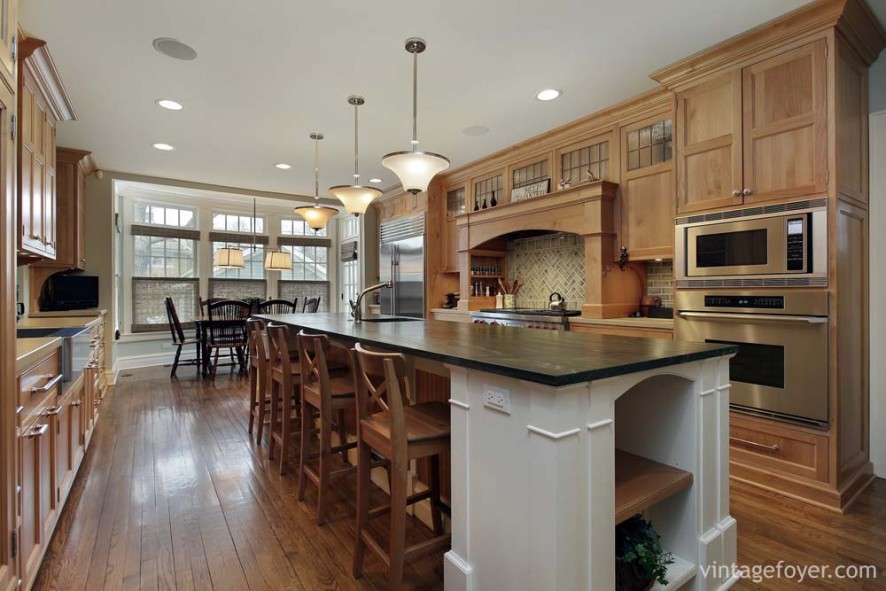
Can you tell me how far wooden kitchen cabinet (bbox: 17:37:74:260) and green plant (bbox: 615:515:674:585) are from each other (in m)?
3.59

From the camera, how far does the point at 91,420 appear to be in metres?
3.33

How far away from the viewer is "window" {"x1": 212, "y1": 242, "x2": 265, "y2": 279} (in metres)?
7.30

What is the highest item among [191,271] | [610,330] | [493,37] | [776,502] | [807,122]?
[493,37]

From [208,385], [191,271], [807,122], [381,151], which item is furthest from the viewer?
[191,271]

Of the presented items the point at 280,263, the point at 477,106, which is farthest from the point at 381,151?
the point at 280,263

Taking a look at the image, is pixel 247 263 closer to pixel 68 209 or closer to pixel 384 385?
pixel 68 209

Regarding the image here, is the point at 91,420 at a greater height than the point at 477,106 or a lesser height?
lesser

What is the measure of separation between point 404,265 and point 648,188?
3420 mm

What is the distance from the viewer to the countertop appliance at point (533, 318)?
12.8 feet

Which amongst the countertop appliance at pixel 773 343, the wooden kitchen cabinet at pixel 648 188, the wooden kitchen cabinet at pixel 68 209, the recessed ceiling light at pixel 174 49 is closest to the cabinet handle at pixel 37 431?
the recessed ceiling light at pixel 174 49

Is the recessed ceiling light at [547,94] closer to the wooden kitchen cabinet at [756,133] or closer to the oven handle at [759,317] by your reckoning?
the wooden kitchen cabinet at [756,133]

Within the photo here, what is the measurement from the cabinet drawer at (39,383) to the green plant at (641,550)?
83.4 inches

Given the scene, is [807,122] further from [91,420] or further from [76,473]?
[91,420]

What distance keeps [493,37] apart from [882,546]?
323cm
